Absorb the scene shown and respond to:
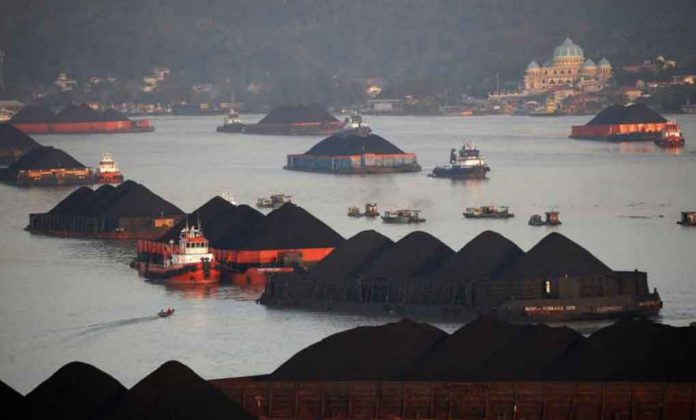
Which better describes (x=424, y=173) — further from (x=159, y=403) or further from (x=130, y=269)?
(x=159, y=403)

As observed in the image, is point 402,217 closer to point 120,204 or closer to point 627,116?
point 120,204

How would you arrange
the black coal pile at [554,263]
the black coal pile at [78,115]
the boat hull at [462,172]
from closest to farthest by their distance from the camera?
the black coal pile at [554,263] < the boat hull at [462,172] < the black coal pile at [78,115]

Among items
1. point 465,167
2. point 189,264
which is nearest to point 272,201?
point 465,167

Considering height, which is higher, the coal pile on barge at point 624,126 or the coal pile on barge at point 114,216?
the coal pile on barge at point 624,126

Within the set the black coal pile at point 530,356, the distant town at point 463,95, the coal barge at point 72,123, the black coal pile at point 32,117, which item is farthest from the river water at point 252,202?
the distant town at point 463,95

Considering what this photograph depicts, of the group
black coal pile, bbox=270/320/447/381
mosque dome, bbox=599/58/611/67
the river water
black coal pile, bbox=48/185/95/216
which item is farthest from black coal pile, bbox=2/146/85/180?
mosque dome, bbox=599/58/611/67

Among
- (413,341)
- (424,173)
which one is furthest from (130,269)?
(424,173)

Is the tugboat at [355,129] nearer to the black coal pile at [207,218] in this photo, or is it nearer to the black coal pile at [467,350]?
the black coal pile at [207,218]
